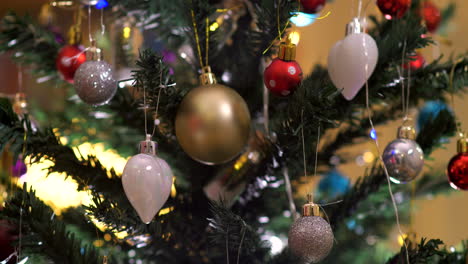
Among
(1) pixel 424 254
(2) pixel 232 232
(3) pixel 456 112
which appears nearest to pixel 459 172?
(1) pixel 424 254

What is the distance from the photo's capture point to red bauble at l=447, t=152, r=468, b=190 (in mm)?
510

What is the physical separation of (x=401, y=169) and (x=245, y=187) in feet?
0.53

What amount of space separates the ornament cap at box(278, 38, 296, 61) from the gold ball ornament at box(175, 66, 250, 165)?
2.3 inches

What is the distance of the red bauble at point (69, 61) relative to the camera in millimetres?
528

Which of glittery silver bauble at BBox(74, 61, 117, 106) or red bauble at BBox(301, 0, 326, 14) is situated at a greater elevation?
red bauble at BBox(301, 0, 326, 14)

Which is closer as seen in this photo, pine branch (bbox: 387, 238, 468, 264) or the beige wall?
pine branch (bbox: 387, 238, 468, 264)

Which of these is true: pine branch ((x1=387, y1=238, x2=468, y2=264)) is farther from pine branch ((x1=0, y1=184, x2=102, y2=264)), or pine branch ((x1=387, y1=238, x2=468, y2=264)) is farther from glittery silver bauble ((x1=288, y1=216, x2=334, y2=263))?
pine branch ((x1=0, y1=184, x2=102, y2=264))

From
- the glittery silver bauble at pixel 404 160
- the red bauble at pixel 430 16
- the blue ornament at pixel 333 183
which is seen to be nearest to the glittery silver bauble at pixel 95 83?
the glittery silver bauble at pixel 404 160

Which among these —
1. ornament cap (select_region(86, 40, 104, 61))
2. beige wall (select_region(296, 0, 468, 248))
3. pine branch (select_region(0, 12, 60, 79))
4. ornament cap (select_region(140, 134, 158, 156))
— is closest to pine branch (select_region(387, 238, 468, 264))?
ornament cap (select_region(140, 134, 158, 156))

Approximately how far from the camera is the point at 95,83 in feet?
1.46

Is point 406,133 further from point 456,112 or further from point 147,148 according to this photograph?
point 456,112

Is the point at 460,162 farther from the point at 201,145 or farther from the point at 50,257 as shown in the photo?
the point at 50,257

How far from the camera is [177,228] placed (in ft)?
1.67

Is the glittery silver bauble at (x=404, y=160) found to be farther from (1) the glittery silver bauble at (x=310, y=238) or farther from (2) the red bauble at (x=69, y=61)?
(2) the red bauble at (x=69, y=61)
